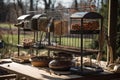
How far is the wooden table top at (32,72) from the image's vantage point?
3903mm

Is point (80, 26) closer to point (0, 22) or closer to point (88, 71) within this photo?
point (88, 71)

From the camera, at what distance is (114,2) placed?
5.09m

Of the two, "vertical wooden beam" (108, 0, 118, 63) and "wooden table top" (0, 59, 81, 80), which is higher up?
"vertical wooden beam" (108, 0, 118, 63)

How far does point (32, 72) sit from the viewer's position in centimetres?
422

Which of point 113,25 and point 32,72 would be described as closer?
point 32,72

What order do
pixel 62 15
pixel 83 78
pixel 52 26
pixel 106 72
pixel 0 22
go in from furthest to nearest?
pixel 0 22 < pixel 62 15 < pixel 52 26 < pixel 106 72 < pixel 83 78

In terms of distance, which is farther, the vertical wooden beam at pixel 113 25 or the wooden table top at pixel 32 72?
the vertical wooden beam at pixel 113 25

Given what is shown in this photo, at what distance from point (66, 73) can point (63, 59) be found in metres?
0.33

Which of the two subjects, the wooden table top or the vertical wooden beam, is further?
the vertical wooden beam

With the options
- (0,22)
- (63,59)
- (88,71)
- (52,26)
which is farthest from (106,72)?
(0,22)

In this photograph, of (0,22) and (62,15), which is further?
(0,22)

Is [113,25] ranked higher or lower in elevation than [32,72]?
higher

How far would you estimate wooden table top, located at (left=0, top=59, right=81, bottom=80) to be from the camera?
3903 millimetres

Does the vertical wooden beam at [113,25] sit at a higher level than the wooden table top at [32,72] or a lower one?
higher
